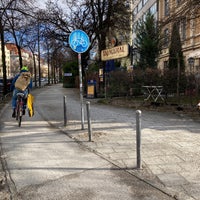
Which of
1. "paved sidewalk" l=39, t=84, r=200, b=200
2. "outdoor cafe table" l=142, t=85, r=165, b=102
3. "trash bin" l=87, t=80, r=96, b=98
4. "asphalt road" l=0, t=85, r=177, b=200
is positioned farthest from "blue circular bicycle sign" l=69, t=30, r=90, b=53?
"trash bin" l=87, t=80, r=96, b=98

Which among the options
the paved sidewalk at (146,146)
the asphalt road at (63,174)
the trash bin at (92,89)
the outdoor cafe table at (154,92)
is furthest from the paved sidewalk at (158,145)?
the trash bin at (92,89)

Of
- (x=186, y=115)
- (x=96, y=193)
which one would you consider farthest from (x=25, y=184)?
(x=186, y=115)

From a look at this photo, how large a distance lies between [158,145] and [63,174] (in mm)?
2522

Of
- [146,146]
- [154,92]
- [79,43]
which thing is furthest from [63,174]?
[154,92]

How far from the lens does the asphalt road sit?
3.57m

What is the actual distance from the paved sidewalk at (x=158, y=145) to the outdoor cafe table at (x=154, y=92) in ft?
10.8

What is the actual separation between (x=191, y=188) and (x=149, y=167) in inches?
37.6

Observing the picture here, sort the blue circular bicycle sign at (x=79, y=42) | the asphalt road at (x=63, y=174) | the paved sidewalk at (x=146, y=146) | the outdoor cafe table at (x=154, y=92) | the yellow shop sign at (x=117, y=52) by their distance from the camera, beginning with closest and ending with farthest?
1. the asphalt road at (x=63, y=174)
2. the paved sidewalk at (x=146, y=146)
3. the blue circular bicycle sign at (x=79, y=42)
4. the outdoor cafe table at (x=154, y=92)
5. the yellow shop sign at (x=117, y=52)

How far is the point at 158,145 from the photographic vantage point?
19.6 ft

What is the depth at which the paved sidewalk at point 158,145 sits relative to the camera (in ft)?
13.3

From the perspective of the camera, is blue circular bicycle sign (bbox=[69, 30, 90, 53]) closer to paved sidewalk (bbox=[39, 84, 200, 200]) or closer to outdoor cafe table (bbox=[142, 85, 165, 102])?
paved sidewalk (bbox=[39, 84, 200, 200])

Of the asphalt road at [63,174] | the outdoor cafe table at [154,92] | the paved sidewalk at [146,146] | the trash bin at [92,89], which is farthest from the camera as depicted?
the trash bin at [92,89]

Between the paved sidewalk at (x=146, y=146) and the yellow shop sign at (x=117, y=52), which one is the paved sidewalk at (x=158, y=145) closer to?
the paved sidewalk at (x=146, y=146)

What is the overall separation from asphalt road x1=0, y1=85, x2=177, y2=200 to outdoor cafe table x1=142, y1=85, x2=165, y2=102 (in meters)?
7.42
